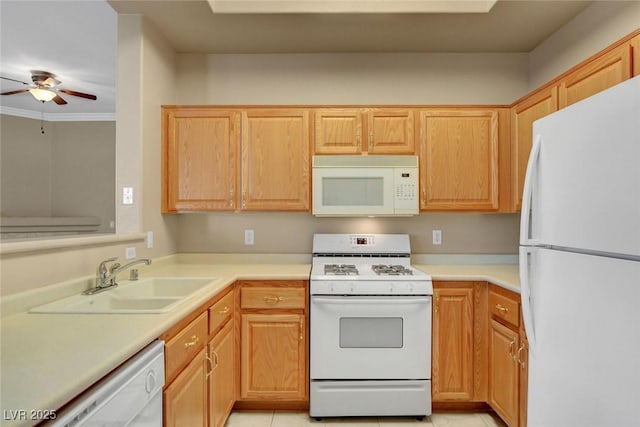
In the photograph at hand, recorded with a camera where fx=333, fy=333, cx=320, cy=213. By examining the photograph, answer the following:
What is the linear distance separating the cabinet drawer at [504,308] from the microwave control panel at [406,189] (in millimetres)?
788

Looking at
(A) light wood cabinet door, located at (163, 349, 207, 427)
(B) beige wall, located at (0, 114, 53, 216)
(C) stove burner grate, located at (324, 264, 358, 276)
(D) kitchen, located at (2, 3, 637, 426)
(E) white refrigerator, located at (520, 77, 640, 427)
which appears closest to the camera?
(E) white refrigerator, located at (520, 77, 640, 427)

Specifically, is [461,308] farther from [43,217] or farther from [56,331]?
[43,217]

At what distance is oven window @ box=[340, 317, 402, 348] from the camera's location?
84.7 inches

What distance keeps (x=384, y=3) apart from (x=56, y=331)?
8.13 ft

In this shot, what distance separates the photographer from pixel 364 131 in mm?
2508

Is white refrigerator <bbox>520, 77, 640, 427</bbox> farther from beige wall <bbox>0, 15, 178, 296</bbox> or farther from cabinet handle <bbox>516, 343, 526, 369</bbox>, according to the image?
beige wall <bbox>0, 15, 178, 296</bbox>

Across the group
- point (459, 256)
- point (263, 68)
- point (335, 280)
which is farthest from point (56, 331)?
point (459, 256)

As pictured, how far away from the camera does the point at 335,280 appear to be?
85.7 inches

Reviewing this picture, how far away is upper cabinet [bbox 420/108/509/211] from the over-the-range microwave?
13cm

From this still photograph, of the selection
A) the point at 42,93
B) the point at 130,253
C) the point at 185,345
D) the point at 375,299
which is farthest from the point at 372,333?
the point at 42,93

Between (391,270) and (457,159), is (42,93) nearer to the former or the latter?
(391,270)

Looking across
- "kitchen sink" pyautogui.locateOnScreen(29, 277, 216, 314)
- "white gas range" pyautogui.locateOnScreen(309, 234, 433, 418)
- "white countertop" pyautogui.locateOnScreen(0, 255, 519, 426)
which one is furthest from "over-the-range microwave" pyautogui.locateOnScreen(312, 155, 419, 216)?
"white countertop" pyautogui.locateOnScreen(0, 255, 519, 426)

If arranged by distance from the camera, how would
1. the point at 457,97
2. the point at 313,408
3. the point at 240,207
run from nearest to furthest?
the point at 313,408 < the point at 240,207 < the point at 457,97

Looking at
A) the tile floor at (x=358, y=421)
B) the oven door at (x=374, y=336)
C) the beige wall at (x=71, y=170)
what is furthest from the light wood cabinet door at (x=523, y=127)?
the beige wall at (x=71, y=170)
